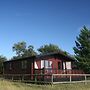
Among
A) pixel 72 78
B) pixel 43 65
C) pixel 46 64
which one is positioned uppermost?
pixel 46 64

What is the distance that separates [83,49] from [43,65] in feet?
69.1

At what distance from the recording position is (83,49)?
61594 millimetres

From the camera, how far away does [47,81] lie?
33.1 metres

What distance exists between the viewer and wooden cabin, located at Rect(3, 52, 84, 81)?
40.2m

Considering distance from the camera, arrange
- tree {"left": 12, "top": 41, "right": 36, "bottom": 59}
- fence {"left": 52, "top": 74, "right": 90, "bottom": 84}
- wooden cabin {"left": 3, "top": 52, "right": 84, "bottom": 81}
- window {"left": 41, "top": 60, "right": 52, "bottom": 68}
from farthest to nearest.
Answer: tree {"left": 12, "top": 41, "right": 36, "bottom": 59} < window {"left": 41, "top": 60, "right": 52, "bottom": 68} < wooden cabin {"left": 3, "top": 52, "right": 84, "bottom": 81} < fence {"left": 52, "top": 74, "right": 90, "bottom": 84}

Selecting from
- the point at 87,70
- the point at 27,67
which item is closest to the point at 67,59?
the point at 27,67

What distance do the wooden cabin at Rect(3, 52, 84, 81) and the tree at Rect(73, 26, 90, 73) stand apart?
1278 cm

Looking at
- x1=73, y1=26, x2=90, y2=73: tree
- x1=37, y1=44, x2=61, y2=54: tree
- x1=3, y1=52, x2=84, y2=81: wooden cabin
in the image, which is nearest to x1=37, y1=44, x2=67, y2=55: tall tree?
x1=37, y1=44, x2=61, y2=54: tree

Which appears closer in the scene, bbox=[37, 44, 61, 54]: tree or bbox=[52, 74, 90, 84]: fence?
bbox=[52, 74, 90, 84]: fence

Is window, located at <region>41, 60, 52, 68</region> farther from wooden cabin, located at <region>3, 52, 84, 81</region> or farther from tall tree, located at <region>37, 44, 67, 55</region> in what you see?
tall tree, located at <region>37, 44, 67, 55</region>

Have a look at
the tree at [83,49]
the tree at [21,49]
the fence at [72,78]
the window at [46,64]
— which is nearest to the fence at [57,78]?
the fence at [72,78]

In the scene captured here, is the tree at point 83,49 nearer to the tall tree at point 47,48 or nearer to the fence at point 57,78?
the fence at point 57,78

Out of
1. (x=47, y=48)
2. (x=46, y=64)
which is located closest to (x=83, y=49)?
(x=46, y=64)

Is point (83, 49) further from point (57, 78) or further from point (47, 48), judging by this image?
point (47, 48)
